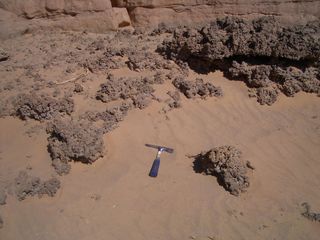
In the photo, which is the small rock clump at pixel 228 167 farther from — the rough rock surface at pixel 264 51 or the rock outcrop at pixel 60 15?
the rock outcrop at pixel 60 15

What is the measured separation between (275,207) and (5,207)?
2590 millimetres

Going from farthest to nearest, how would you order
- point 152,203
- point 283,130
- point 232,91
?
point 232,91 → point 283,130 → point 152,203

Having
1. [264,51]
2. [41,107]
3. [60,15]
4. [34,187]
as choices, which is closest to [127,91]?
[41,107]

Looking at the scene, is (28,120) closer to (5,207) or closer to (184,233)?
(5,207)

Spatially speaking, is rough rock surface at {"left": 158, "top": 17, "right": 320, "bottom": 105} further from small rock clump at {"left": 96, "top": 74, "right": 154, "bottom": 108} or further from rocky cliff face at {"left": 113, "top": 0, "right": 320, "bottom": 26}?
small rock clump at {"left": 96, "top": 74, "right": 154, "bottom": 108}

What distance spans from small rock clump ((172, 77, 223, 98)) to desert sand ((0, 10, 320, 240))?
0.22 ft

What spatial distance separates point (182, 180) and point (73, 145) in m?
1.20

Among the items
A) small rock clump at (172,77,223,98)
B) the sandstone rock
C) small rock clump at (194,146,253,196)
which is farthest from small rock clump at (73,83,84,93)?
small rock clump at (194,146,253,196)

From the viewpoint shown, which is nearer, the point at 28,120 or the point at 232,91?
the point at 28,120

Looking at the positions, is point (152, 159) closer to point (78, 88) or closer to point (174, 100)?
point (174, 100)

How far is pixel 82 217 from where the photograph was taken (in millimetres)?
3635

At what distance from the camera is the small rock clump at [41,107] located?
4.54m

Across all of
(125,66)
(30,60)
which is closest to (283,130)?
(125,66)

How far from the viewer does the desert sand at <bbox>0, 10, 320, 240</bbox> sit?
355cm
